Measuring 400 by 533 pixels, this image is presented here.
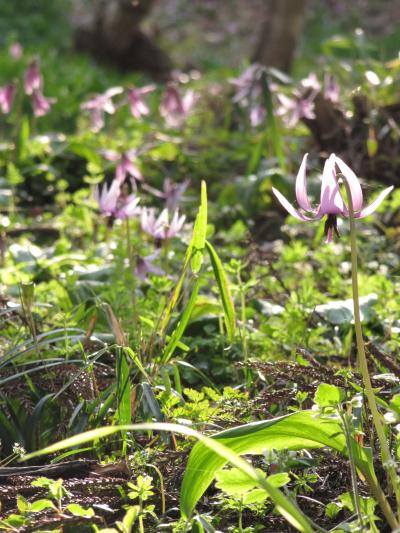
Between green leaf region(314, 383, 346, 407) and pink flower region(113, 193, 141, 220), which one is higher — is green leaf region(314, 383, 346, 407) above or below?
below

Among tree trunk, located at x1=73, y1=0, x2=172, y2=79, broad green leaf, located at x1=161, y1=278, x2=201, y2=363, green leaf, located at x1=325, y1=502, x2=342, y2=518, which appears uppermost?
tree trunk, located at x1=73, y1=0, x2=172, y2=79

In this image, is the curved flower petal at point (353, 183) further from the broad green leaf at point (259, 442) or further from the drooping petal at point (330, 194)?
the broad green leaf at point (259, 442)

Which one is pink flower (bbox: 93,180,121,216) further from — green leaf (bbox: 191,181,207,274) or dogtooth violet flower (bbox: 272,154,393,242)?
dogtooth violet flower (bbox: 272,154,393,242)

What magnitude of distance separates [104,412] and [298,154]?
3454 mm

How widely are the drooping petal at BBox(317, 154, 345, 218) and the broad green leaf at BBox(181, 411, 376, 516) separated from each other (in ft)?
1.39

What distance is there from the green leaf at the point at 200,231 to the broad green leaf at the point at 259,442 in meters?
0.61

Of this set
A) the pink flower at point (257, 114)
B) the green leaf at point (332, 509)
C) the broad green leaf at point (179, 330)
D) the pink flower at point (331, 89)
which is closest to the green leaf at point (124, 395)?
the broad green leaf at point (179, 330)

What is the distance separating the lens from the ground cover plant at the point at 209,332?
1634 millimetres

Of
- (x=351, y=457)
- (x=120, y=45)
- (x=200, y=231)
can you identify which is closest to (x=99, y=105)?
(x=200, y=231)

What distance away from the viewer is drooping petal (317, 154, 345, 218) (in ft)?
5.56

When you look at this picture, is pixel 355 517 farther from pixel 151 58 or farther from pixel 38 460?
pixel 151 58

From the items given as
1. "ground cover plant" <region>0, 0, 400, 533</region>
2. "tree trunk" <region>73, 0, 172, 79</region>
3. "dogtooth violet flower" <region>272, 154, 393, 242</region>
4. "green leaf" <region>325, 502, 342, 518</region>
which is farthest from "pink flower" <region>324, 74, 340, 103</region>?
"tree trunk" <region>73, 0, 172, 79</region>

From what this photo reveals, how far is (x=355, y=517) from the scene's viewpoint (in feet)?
5.73

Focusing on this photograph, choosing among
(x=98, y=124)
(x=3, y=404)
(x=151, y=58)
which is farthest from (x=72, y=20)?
(x=3, y=404)
